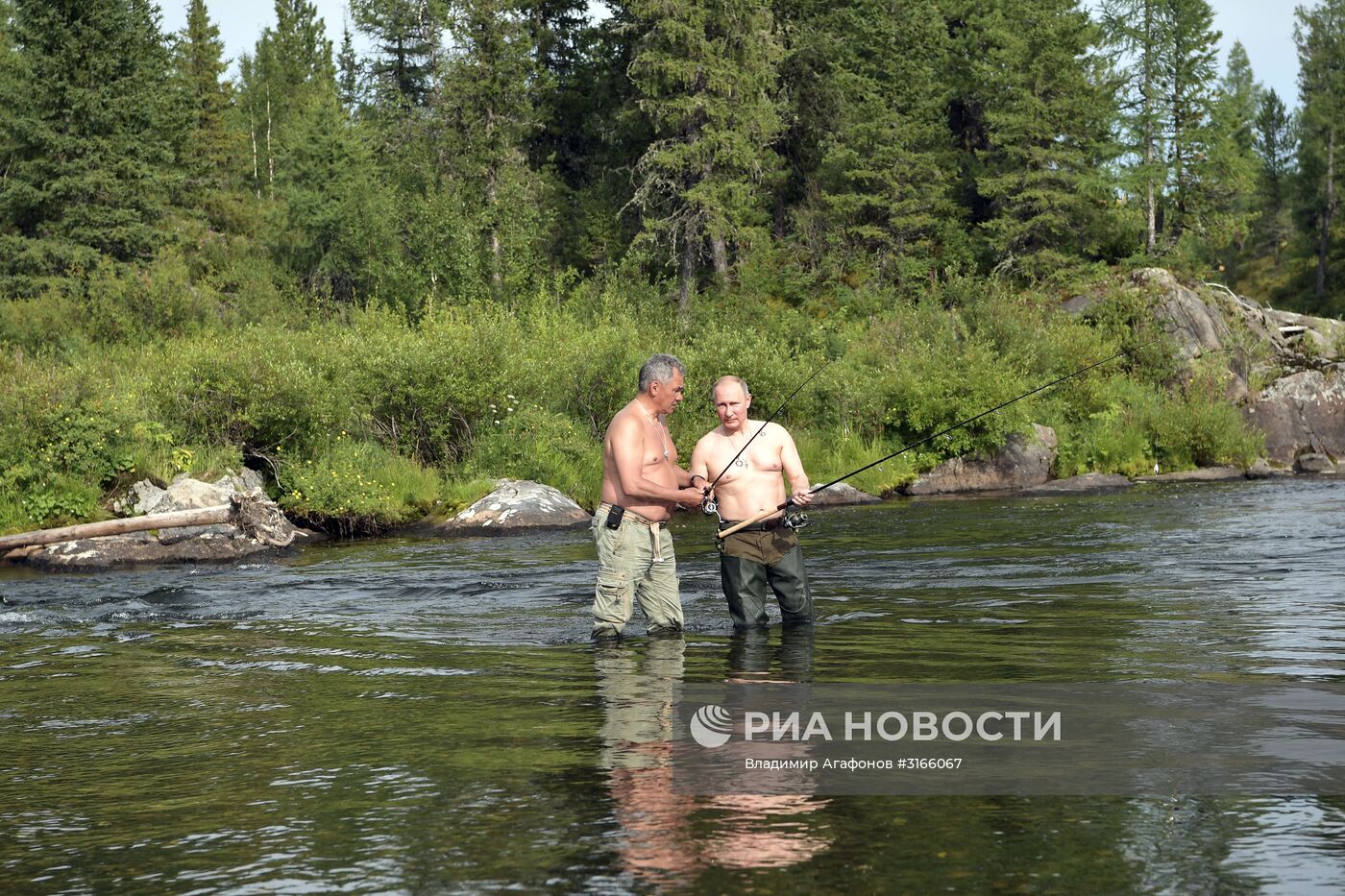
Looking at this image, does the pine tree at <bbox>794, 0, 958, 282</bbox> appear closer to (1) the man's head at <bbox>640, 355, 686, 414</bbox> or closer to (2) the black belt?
(2) the black belt

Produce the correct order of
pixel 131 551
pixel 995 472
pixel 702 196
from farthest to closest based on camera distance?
pixel 702 196, pixel 995 472, pixel 131 551

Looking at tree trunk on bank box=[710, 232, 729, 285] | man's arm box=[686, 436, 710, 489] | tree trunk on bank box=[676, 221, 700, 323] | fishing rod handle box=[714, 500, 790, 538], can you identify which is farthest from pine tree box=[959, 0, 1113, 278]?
fishing rod handle box=[714, 500, 790, 538]

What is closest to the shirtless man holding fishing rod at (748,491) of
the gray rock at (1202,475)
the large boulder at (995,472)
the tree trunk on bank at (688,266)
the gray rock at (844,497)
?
the gray rock at (844,497)

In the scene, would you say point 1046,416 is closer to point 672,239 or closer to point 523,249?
point 672,239

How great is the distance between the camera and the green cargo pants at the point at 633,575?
9.80 meters

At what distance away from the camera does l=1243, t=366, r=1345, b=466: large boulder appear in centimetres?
3225

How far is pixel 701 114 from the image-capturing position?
42.7 metres

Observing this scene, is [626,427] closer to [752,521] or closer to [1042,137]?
[752,521]

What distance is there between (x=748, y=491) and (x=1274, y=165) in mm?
79737

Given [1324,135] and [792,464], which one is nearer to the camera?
[792,464]

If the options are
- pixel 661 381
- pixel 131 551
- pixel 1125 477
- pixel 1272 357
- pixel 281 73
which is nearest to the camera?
pixel 661 381

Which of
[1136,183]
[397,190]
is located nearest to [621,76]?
[397,190]

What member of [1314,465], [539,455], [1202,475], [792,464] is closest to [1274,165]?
[1314,465]

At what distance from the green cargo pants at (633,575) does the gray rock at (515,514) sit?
1177cm
